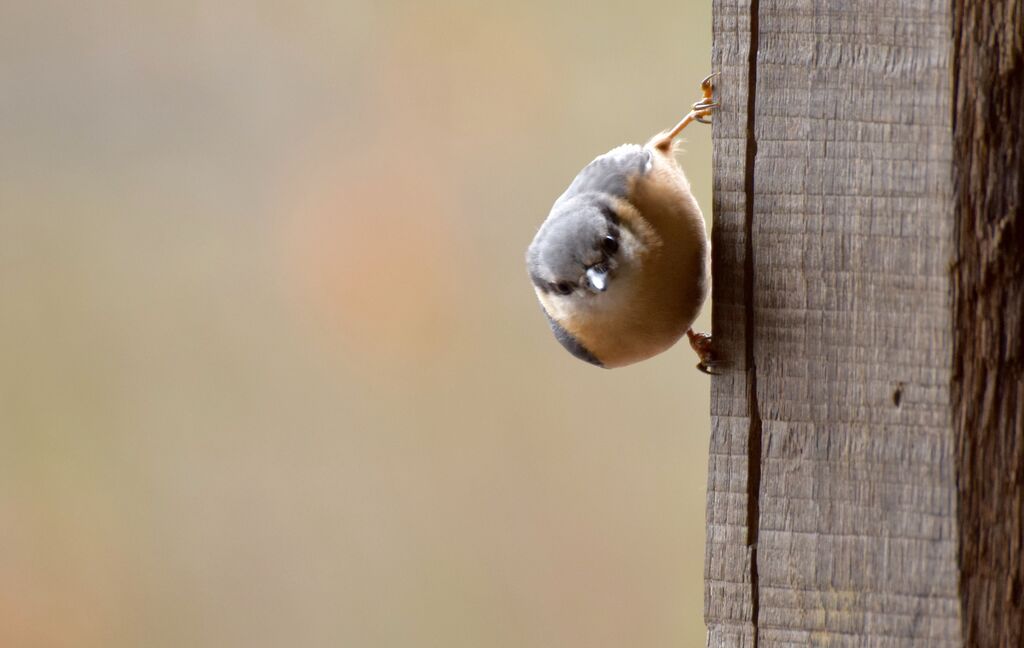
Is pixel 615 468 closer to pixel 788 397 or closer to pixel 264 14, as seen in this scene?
pixel 264 14

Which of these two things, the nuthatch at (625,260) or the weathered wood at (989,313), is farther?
the nuthatch at (625,260)

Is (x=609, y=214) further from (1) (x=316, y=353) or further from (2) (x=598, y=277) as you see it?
(1) (x=316, y=353)

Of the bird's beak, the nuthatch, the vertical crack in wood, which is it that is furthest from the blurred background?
the vertical crack in wood

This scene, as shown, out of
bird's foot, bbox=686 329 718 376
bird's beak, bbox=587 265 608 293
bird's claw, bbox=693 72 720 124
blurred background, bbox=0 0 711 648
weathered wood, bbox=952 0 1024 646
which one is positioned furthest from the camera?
blurred background, bbox=0 0 711 648

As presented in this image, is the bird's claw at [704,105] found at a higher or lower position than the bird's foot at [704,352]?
higher

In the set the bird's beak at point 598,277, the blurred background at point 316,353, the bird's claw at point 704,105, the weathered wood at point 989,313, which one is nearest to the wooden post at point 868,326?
the weathered wood at point 989,313

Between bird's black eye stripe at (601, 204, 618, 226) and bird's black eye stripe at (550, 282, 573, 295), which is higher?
→ bird's black eye stripe at (601, 204, 618, 226)

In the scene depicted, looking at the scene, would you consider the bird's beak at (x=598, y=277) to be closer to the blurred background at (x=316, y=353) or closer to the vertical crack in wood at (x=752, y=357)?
the vertical crack in wood at (x=752, y=357)

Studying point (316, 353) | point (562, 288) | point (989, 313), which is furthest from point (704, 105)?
point (316, 353)

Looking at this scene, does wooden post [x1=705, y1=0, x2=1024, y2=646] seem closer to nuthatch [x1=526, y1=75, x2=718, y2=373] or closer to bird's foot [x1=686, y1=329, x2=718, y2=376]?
bird's foot [x1=686, y1=329, x2=718, y2=376]
